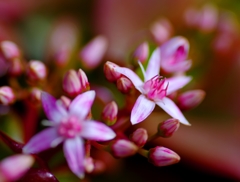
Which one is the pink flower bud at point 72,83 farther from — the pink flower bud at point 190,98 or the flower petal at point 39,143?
the pink flower bud at point 190,98

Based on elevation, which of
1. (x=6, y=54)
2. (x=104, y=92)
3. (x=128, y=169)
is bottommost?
(x=128, y=169)

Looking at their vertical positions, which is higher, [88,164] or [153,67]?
[153,67]

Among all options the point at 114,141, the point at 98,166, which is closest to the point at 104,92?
the point at 98,166

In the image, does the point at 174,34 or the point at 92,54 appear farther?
the point at 174,34

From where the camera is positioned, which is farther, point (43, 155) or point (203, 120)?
point (203, 120)

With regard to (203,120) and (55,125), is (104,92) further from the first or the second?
(55,125)

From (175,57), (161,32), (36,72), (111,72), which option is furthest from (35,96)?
(161,32)

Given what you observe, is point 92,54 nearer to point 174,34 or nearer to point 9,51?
point 9,51

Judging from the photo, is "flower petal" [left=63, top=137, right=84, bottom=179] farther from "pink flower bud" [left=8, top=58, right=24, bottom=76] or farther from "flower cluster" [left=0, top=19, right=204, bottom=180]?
"pink flower bud" [left=8, top=58, right=24, bottom=76]
